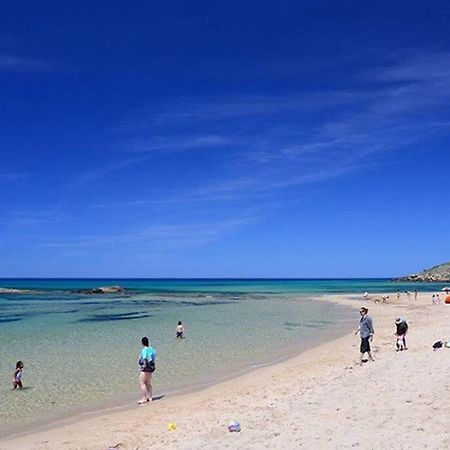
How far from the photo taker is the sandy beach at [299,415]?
9062 mm

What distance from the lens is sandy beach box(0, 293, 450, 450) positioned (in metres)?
9.06

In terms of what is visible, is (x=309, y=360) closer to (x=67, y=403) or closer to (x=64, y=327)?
(x=67, y=403)

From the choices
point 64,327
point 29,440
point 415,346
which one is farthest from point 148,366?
point 64,327

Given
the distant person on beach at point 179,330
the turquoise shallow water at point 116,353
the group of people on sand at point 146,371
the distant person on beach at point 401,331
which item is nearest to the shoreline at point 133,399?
the turquoise shallow water at point 116,353

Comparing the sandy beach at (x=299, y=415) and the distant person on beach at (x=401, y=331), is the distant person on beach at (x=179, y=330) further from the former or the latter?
the distant person on beach at (x=401, y=331)

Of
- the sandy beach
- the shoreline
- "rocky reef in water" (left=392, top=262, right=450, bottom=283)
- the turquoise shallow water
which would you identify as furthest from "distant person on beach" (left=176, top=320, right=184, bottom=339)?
"rocky reef in water" (left=392, top=262, right=450, bottom=283)

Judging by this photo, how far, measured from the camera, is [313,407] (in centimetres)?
1118

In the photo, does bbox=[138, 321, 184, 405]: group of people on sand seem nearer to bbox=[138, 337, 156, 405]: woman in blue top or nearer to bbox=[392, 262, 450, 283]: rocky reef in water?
Result: bbox=[138, 337, 156, 405]: woman in blue top

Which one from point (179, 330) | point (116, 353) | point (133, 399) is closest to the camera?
point (133, 399)

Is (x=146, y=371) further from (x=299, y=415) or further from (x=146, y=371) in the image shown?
(x=299, y=415)

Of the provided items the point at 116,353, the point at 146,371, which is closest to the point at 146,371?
the point at 146,371

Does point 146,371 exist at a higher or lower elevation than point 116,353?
higher

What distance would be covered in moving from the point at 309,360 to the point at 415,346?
→ 426cm

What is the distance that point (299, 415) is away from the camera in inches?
420
